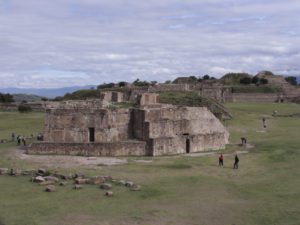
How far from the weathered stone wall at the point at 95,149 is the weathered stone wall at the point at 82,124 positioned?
1.34m

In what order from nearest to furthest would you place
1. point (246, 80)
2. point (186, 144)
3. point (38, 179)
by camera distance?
1. point (38, 179)
2. point (186, 144)
3. point (246, 80)

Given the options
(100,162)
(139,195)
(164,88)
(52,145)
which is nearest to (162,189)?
(139,195)

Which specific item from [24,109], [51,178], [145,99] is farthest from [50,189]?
[24,109]

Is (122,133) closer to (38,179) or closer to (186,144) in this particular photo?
(186,144)

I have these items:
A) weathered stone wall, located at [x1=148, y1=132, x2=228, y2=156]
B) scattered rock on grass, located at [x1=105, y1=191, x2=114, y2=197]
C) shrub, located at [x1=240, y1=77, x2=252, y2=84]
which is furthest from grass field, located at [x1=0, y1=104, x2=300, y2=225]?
shrub, located at [x1=240, y1=77, x2=252, y2=84]

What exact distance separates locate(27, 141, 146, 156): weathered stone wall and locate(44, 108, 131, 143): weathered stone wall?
134 centimetres

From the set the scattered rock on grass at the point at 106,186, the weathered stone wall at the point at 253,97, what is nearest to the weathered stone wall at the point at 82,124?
the scattered rock on grass at the point at 106,186

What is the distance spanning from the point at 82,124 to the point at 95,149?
2488 mm

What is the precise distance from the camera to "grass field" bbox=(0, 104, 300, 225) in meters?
15.9

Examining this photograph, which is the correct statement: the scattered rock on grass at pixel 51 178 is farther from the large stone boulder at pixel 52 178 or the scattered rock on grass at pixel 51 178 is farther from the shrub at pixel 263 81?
the shrub at pixel 263 81

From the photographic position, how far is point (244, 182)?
70.4 ft

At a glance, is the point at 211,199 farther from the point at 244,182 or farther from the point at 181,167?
the point at 181,167

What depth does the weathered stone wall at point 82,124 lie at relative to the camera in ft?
101

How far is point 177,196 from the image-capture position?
1883 centimetres
